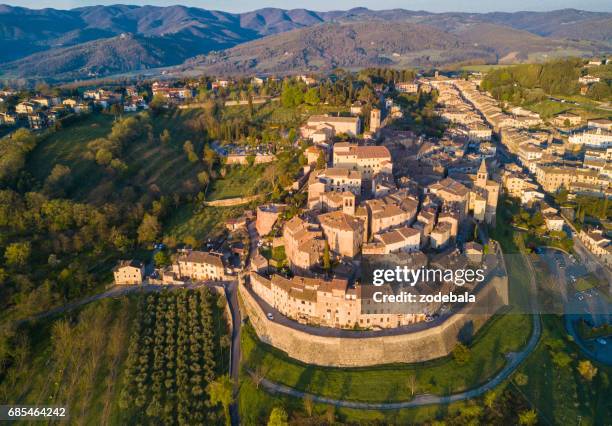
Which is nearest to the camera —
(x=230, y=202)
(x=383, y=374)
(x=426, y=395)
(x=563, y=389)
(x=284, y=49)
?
(x=426, y=395)

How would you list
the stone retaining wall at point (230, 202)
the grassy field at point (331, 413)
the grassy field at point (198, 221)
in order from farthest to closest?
the stone retaining wall at point (230, 202)
the grassy field at point (198, 221)
the grassy field at point (331, 413)

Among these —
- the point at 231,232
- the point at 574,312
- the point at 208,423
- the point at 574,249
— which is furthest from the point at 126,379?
the point at 574,249

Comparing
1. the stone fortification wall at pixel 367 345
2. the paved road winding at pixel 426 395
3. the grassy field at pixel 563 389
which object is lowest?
the grassy field at pixel 563 389

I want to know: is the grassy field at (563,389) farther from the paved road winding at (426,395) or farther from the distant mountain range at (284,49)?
the distant mountain range at (284,49)

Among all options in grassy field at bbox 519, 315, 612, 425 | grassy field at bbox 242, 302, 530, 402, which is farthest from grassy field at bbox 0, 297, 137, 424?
grassy field at bbox 519, 315, 612, 425

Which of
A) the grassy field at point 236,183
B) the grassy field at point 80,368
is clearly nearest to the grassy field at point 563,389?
the grassy field at point 80,368

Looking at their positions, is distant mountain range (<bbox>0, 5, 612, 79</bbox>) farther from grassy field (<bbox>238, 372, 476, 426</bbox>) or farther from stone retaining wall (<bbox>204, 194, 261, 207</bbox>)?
grassy field (<bbox>238, 372, 476, 426</bbox>)

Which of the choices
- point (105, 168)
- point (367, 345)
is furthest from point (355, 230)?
point (105, 168)

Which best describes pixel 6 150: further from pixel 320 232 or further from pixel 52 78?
pixel 52 78

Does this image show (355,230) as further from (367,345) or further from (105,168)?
(105,168)
